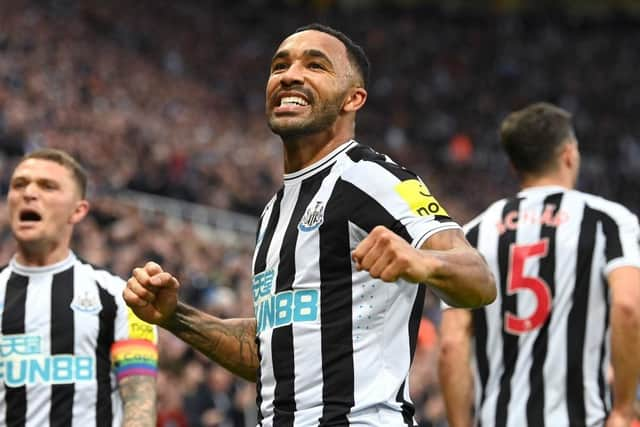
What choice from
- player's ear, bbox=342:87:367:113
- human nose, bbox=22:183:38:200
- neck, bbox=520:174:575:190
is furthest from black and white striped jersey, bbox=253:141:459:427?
human nose, bbox=22:183:38:200

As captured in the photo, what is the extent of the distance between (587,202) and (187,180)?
36.7ft

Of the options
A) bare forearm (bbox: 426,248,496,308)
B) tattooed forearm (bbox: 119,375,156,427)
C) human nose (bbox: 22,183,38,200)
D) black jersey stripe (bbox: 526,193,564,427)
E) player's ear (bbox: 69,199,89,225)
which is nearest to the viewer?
bare forearm (bbox: 426,248,496,308)

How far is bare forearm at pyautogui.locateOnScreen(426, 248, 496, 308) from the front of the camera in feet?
10.4

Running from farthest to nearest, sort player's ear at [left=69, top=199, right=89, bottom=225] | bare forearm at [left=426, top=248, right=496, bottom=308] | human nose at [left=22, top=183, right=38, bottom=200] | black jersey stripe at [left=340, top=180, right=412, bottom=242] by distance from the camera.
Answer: player's ear at [left=69, top=199, right=89, bottom=225] < human nose at [left=22, top=183, right=38, bottom=200] < black jersey stripe at [left=340, top=180, right=412, bottom=242] < bare forearm at [left=426, top=248, right=496, bottom=308]

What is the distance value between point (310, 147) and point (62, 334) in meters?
1.75

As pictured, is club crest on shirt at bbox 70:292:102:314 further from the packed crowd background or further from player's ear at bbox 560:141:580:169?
the packed crowd background

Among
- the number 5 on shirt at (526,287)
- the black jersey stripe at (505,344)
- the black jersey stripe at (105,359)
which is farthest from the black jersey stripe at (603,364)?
the black jersey stripe at (105,359)

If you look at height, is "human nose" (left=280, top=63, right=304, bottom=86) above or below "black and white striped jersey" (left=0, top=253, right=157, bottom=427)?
above

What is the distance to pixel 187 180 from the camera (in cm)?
1591

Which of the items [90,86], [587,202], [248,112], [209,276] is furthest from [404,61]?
[587,202]

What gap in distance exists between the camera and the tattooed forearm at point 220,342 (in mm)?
4066

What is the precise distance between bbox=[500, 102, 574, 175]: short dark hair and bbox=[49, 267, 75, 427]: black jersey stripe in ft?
6.51

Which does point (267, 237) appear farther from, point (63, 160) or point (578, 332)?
point (63, 160)

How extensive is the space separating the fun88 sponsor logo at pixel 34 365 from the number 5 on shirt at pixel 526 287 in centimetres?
174
